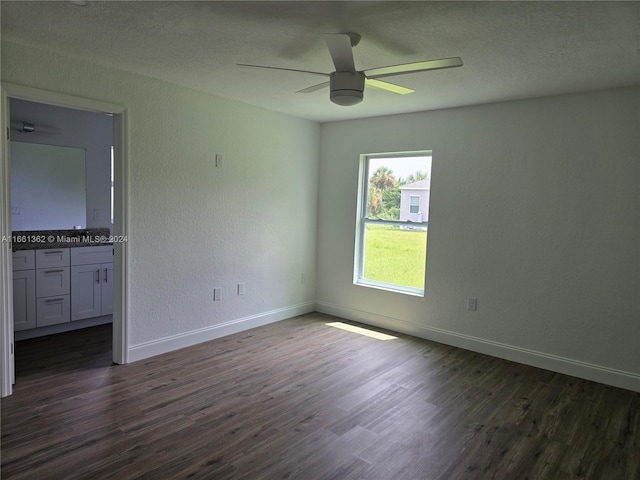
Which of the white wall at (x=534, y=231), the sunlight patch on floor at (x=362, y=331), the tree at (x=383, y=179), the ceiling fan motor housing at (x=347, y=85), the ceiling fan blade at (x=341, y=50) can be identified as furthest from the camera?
the tree at (x=383, y=179)

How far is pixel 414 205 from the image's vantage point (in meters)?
4.43

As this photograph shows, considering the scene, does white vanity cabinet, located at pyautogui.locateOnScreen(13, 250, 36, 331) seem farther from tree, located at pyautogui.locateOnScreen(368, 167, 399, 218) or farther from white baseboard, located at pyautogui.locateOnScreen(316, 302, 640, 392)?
tree, located at pyautogui.locateOnScreen(368, 167, 399, 218)

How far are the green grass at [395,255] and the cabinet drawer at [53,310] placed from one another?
319 centimetres

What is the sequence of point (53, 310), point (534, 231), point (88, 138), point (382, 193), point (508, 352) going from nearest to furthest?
1. point (534, 231)
2. point (508, 352)
3. point (53, 310)
4. point (88, 138)
5. point (382, 193)

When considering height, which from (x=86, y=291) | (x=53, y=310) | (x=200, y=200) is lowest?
(x=53, y=310)

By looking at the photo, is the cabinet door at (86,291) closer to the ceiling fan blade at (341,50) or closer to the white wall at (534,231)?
the white wall at (534,231)

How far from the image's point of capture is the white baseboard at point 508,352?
3266 millimetres

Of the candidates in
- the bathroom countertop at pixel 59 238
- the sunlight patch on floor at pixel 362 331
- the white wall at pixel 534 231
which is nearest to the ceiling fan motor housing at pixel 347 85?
the white wall at pixel 534 231

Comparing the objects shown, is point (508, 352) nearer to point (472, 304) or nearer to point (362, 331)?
point (472, 304)

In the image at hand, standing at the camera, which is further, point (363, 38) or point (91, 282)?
point (91, 282)

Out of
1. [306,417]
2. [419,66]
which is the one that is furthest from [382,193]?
[306,417]

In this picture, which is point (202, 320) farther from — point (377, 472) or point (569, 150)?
point (569, 150)

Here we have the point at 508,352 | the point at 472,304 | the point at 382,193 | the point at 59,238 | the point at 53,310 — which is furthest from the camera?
the point at 382,193

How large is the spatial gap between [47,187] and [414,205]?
3872 millimetres
